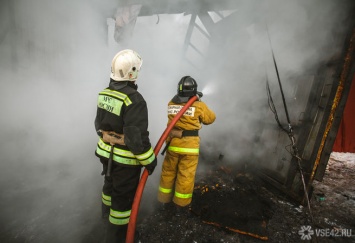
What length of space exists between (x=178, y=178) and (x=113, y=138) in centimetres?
127

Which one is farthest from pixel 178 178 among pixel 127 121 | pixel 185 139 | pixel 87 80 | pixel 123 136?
pixel 87 80

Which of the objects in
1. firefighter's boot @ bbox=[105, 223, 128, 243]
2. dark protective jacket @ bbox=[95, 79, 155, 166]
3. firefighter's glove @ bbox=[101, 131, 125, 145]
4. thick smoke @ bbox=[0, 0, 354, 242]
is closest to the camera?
dark protective jacket @ bbox=[95, 79, 155, 166]

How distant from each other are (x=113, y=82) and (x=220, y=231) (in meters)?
2.42

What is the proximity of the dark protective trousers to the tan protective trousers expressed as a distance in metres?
0.80

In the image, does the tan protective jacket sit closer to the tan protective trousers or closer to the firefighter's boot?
the tan protective trousers

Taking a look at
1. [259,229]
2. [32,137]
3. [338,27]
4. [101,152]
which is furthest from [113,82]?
[32,137]

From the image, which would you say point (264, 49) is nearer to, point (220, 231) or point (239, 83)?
point (239, 83)

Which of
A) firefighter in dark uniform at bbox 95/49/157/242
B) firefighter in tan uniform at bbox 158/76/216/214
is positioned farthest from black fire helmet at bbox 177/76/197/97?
firefighter in dark uniform at bbox 95/49/157/242

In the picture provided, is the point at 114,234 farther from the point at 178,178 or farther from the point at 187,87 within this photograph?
the point at 187,87

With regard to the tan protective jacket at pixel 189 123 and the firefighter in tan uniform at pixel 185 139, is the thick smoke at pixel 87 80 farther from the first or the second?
the tan protective jacket at pixel 189 123

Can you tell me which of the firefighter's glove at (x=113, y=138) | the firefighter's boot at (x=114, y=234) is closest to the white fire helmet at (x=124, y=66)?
the firefighter's glove at (x=113, y=138)

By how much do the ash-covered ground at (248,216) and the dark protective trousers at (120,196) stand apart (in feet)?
1.40

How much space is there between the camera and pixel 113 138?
2102mm

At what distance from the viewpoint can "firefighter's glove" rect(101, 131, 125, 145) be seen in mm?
2086
